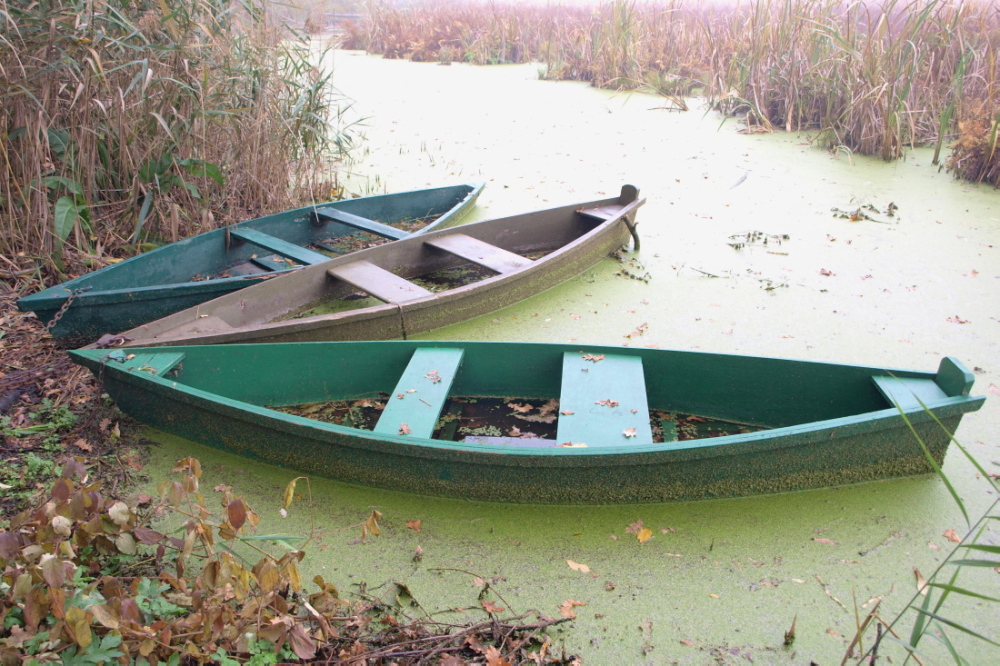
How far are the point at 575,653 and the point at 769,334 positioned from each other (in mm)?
2110

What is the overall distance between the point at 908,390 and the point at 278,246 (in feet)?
9.58

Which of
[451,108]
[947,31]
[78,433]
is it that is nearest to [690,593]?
[78,433]

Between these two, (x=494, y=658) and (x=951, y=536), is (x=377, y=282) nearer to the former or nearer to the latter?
(x=494, y=658)

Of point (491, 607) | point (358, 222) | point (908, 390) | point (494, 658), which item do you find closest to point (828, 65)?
point (358, 222)

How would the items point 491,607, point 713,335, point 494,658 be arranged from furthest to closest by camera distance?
point 713,335 → point 491,607 → point 494,658

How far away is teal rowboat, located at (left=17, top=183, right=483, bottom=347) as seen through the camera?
9.70 feet

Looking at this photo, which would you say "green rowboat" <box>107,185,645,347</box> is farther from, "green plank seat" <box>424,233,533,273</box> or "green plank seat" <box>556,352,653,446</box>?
"green plank seat" <box>556,352,653,446</box>

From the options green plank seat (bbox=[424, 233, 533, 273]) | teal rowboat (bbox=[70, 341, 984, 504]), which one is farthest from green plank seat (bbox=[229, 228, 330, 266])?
teal rowboat (bbox=[70, 341, 984, 504])

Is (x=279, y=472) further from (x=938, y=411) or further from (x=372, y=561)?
(x=938, y=411)

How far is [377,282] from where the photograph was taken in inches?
137

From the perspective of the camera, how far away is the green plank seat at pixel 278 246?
3.73m

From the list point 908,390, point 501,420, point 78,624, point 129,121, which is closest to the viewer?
point 78,624

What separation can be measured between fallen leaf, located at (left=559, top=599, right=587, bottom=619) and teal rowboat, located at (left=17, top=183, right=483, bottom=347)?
204 centimetres

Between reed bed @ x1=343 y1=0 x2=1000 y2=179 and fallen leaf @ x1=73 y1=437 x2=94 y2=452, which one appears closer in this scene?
fallen leaf @ x1=73 y1=437 x2=94 y2=452
